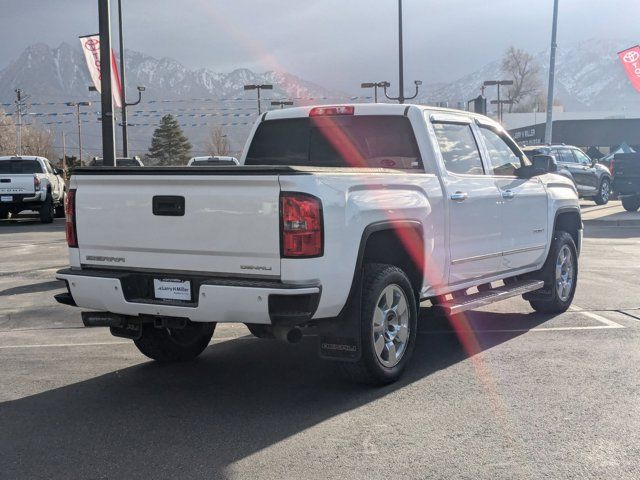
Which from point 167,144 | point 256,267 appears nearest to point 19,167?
point 256,267

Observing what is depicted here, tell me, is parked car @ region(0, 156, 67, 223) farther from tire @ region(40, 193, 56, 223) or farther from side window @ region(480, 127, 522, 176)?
side window @ region(480, 127, 522, 176)

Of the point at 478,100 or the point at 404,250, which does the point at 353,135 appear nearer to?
the point at 404,250

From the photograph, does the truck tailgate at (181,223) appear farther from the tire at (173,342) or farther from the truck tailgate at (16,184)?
the truck tailgate at (16,184)

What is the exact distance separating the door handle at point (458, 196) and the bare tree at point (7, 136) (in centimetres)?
10139

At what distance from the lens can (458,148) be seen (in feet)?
22.0

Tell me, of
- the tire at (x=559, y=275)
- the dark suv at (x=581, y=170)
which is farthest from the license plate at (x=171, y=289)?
the dark suv at (x=581, y=170)

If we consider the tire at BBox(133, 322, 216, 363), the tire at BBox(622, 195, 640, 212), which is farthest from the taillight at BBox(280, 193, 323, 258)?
the tire at BBox(622, 195, 640, 212)

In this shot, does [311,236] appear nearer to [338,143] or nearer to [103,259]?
[103,259]

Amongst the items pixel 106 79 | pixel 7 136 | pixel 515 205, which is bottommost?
pixel 515 205

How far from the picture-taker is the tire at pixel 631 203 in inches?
930

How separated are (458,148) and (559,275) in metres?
2.36

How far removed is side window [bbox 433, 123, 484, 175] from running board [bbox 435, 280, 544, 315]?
3.57 ft

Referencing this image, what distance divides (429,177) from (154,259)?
220 centimetres

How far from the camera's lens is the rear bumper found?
466cm
